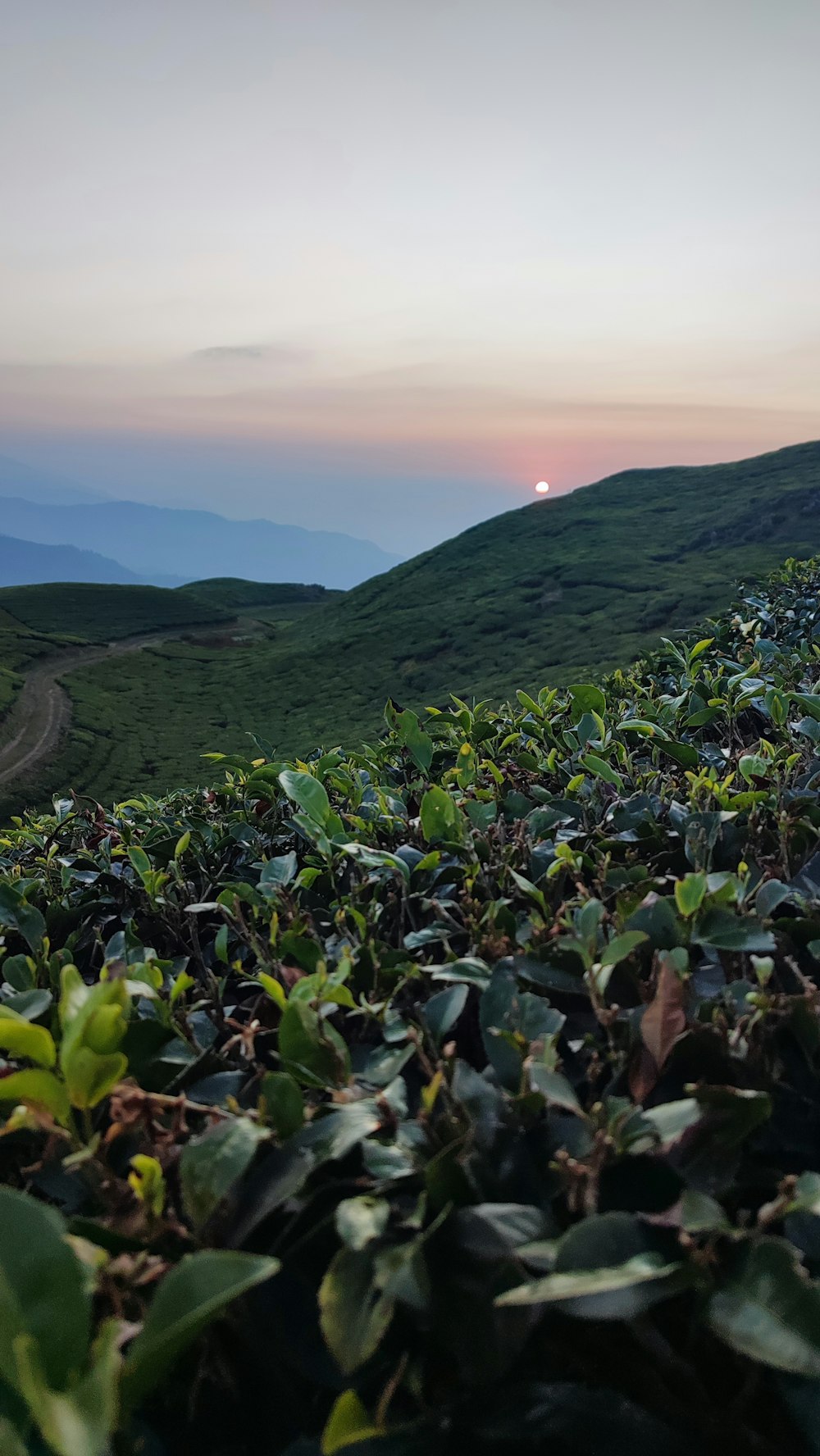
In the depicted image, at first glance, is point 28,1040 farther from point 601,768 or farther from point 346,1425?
point 601,768

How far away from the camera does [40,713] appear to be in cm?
3925

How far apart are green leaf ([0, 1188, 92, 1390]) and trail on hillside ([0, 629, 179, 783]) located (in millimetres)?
33306

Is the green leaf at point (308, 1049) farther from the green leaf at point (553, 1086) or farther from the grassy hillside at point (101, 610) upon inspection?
the grassy hillside at point (101, 610)

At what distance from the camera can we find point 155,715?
41.7 m

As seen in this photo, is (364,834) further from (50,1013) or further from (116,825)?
(116,825)

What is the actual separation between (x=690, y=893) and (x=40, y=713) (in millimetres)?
42097

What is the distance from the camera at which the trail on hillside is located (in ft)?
110

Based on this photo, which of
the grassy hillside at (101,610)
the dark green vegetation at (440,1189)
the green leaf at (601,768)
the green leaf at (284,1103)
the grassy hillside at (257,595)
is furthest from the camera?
the grassy hillside at (257,595)

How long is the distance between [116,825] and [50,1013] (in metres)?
1.65

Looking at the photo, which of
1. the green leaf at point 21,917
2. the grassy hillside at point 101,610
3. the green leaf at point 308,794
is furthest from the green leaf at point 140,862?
the grassy hillside at point 101,610

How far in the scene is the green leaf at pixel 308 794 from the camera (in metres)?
1.95

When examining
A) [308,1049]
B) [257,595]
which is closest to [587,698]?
[308,1049]

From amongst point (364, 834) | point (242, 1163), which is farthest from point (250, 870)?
point (242, 1163)

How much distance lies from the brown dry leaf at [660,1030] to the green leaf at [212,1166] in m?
0.52
